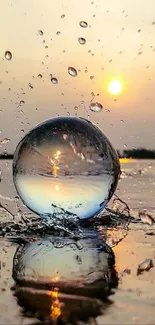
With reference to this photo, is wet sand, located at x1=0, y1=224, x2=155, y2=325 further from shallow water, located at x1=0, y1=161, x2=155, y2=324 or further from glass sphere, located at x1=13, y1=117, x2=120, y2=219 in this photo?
glass sphere, located at x1=13, y1=117, x2=120, y2=219

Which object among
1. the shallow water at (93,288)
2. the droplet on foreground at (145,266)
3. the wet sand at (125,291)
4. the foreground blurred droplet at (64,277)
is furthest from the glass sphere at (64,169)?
the droplet on foreground at (145,266)

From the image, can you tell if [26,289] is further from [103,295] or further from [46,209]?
[46,209]

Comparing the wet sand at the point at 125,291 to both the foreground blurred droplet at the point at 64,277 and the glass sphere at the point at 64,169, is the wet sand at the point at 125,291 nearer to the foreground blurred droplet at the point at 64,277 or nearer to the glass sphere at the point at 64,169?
the foreground blurred droplet at the point at 64,277

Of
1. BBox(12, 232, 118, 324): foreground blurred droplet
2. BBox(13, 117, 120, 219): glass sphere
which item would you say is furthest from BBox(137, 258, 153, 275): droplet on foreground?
BBox(13, 117, 120, 219): glass sphere

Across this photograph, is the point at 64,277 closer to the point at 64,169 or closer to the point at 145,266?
the point at 145,266

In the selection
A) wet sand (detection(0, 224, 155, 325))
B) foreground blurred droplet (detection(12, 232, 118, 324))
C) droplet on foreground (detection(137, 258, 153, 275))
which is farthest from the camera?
droplet on foreground (detection(137, 258, 153, 275))
